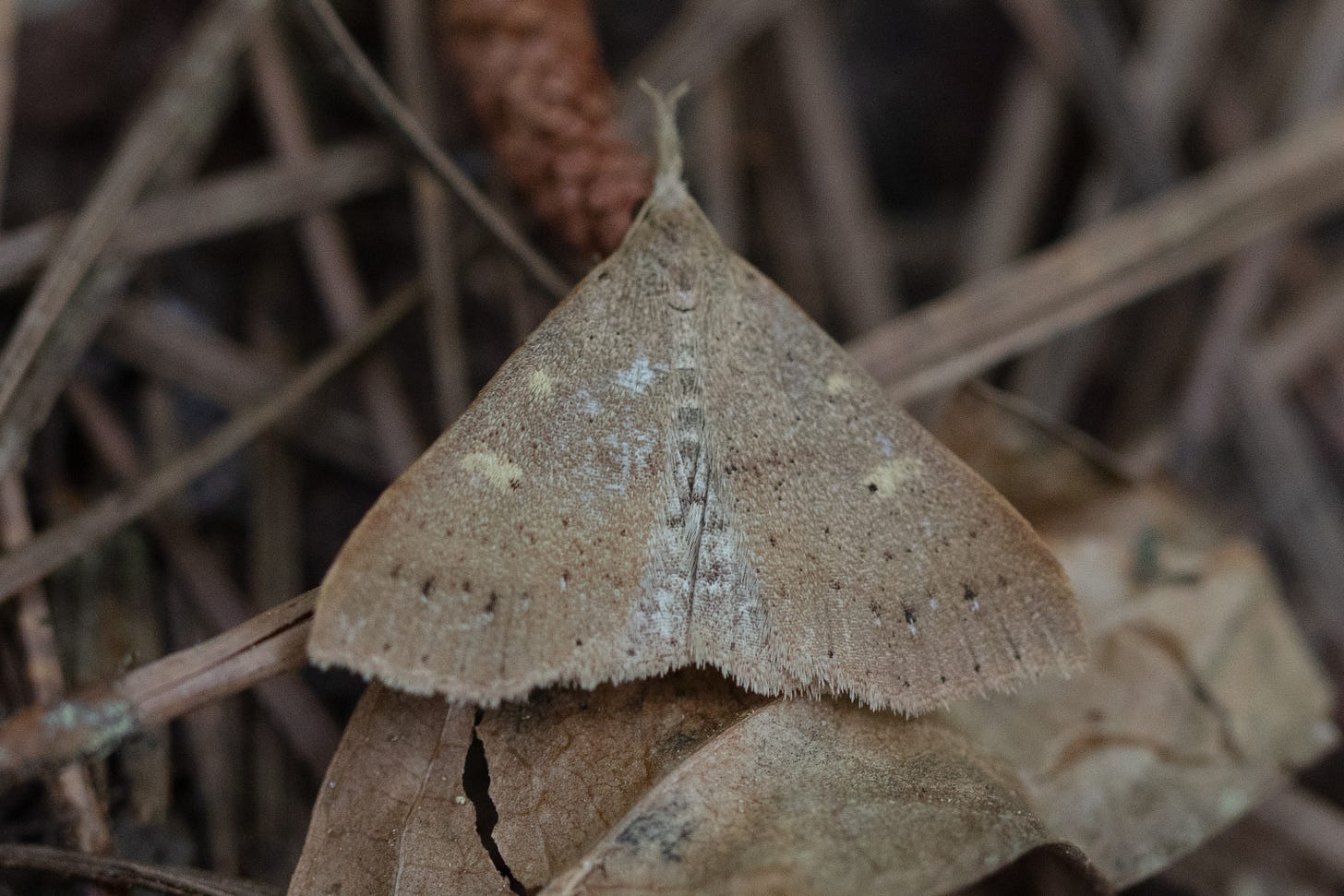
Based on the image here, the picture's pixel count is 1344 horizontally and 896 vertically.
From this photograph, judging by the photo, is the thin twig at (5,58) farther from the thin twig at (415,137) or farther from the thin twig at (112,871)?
the thin twig at (112,871)

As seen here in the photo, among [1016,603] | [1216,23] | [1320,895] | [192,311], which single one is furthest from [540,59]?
[1320,895]

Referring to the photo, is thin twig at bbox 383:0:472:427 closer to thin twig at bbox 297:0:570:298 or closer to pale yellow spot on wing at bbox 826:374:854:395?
thin twig at bbox 297:0:570:298

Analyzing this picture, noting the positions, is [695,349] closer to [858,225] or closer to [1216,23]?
[858,225]

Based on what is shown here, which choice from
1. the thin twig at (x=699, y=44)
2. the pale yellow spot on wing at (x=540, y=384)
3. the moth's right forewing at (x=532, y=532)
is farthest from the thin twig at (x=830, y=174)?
the pale yellow spot on wing at (x=540, y=384)

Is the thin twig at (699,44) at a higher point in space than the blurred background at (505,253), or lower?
higher

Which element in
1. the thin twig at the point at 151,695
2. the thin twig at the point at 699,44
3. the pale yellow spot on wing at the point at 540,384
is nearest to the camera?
the thin twig at the point at 151,695

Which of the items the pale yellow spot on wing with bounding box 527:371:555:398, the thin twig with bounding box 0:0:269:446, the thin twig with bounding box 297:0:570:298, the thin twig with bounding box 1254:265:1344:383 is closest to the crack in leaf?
the pale yellow spot on wing with bounding box 527:371:555:398
